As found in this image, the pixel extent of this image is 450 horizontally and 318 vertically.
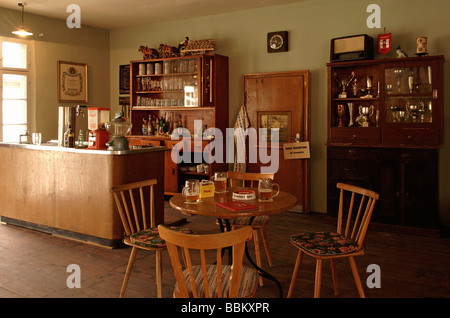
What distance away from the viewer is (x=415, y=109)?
492 cm

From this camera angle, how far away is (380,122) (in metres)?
5.00

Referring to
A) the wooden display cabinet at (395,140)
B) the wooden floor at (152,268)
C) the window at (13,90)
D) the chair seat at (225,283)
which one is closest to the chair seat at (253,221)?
the wooden floor at (152,268)

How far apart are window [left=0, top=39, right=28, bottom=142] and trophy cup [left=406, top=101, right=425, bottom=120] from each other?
5.83m

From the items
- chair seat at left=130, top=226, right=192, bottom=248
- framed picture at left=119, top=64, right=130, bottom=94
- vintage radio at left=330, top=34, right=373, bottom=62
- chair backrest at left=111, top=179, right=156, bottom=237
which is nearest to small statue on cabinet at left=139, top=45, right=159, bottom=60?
framed picture at left=119, top=64, right=130, bottom=94

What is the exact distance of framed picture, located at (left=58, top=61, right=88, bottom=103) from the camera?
7211 millimetres

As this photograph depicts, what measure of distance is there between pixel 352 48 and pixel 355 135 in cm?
110

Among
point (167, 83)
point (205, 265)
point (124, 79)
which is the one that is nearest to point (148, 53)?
point (167, 83)

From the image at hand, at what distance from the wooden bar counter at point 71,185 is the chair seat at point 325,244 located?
205 centimetres

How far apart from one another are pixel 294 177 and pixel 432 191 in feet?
6.08

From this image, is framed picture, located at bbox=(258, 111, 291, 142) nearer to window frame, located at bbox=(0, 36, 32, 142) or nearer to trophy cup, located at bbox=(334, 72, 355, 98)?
trophy cup, located at bbox=(334, 72, 355, 98)

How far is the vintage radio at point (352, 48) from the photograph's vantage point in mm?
5082

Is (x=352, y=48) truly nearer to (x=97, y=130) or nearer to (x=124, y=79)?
(x=97, y=130)

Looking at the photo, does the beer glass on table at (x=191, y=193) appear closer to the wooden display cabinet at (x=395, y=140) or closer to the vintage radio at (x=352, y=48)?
the wooden display cabinet at (x=395, y=140)
